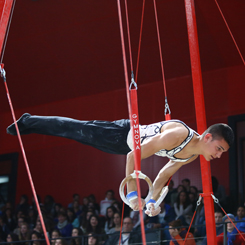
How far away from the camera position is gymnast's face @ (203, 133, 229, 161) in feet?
8.73

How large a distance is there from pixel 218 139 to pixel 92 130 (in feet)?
3.24

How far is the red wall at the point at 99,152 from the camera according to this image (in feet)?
23.2

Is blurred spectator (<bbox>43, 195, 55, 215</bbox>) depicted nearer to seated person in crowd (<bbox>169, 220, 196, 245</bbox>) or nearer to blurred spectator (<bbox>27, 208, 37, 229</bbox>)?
blurred spectator (<bbox>27, 208, 37, 229</bbox>)

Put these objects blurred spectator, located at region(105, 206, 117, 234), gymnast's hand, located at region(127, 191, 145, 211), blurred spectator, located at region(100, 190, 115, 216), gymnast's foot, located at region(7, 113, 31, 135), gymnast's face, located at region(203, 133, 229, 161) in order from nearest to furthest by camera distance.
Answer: gymnast's hand, located at region(127, 191, 145, 211) → gymnast's face, located at region(203, 133, 229, 161) → gymnast's foot, located at region(7, 113, 31, 135) → blurred spectator, located at region(105, 206, 117, 234) → blurred spectator, located at region(100, 190, 115, 216)

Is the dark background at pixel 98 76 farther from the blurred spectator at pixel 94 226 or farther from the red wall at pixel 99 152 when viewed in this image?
the blurred spectator at pixel 94 226

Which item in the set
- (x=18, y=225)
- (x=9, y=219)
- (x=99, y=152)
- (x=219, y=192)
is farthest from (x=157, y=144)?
(x=99, y=152)

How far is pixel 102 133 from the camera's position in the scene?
3039 millimetres

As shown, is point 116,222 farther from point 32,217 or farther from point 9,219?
point 9,219

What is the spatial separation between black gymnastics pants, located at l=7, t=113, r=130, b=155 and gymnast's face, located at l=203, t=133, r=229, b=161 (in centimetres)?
64

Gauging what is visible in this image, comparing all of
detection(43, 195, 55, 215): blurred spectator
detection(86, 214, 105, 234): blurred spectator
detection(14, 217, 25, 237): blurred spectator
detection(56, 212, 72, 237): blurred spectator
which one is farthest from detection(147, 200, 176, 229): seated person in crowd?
detection(43, 195, 55, 215): blurred spectator

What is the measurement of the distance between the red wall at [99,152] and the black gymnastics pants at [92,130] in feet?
13.4

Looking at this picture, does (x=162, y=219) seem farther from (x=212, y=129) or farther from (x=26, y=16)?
(x=26, y=16)

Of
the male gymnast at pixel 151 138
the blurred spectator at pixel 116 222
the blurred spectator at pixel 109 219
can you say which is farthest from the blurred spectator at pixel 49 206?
the male gymnast at pixel 151 138

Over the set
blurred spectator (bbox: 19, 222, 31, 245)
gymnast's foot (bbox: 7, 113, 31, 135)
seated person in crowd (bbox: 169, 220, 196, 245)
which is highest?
gymnast's foot (bbox: 7, 113, 31, 135)
